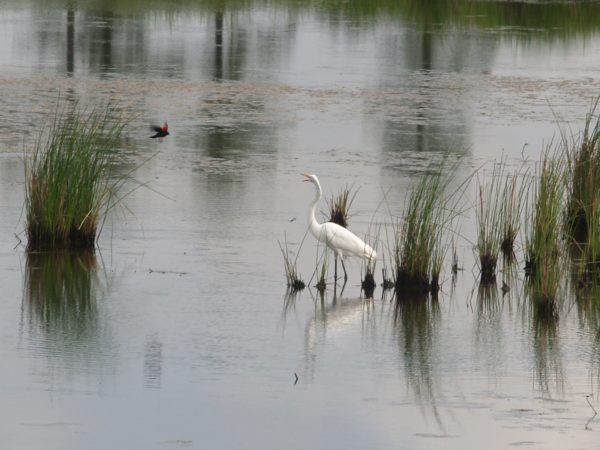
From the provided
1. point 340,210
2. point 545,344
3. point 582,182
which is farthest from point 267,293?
point 582,182

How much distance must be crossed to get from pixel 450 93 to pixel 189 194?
8.10 metres

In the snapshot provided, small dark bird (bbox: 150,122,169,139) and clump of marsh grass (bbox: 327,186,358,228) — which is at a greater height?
small dark bird (bbox: 150,122,169,139)

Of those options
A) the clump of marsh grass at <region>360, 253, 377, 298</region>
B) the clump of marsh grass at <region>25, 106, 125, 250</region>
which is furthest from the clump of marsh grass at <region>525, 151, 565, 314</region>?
the clump of marsh grass at <region>25, 106, 125, 250</region>

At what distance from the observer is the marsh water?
259 inches

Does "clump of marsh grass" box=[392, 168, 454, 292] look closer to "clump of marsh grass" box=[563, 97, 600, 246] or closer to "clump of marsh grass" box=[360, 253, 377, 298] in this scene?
"clump of marsh grass" box=[360, 253, 377, 298]

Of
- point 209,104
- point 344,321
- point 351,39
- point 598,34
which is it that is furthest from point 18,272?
point 598,34

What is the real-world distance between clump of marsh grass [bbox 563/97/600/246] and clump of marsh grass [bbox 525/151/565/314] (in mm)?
329

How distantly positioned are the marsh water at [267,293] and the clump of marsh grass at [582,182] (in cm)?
89

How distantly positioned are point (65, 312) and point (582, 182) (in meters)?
4.45

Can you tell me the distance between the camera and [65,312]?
27.8ft

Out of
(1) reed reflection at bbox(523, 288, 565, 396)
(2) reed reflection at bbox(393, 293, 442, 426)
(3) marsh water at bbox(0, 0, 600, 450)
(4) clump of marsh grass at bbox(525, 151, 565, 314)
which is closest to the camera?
(3) marsh water at bbox(0, 0, 600, 450)

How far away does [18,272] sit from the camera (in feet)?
30.7

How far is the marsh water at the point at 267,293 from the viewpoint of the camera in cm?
657

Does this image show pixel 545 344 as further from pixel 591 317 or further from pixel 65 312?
pixel 65 312
